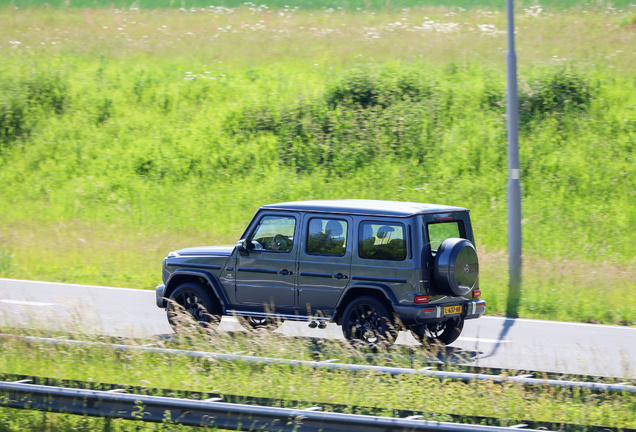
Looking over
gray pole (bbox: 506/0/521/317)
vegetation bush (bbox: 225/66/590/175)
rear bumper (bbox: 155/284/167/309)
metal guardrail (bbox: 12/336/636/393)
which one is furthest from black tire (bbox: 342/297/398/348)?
vegetation bush (bbox: 225/66/590/175)

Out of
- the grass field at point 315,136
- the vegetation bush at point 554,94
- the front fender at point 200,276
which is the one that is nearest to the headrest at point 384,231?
the grass field at point 315,136

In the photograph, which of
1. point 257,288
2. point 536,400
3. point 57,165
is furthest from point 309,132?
point 536,400

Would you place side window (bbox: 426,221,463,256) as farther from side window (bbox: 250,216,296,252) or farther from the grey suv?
side window (bbox: 250,216,296,252)

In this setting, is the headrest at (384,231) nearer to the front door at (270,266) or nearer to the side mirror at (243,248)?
the front door at (270,266)

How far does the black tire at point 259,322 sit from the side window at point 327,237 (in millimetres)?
1164

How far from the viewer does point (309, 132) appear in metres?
20.5

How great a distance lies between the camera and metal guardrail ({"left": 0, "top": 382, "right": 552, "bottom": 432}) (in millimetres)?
5090

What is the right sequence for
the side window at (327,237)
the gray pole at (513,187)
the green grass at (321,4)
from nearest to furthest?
the side window at (327,237) → the gray pole at (513,187) → the green grass at (321,4)

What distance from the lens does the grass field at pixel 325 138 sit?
15.8 meters

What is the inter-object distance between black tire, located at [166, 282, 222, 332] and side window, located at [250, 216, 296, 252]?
3.14 ft

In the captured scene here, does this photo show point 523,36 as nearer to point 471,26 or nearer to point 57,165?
point 471,26

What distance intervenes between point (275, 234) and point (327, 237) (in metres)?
0.73

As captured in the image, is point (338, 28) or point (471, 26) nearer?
point (471, 26)

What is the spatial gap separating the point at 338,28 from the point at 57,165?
36.6 feet
